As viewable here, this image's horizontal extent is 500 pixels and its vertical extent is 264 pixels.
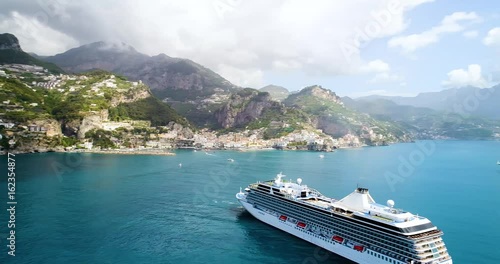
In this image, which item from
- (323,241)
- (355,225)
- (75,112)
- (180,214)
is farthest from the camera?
(75,112)

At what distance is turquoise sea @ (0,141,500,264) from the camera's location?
33.3 metres

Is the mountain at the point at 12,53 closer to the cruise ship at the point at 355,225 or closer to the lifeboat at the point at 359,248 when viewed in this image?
the cruise ship at the point at 355,225

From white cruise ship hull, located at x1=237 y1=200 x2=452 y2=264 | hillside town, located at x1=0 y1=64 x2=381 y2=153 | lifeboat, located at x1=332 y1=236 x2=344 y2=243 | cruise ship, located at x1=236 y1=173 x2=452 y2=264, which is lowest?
white cruise ship hull, located at x1=237 y1=200 x2=452 y2=264

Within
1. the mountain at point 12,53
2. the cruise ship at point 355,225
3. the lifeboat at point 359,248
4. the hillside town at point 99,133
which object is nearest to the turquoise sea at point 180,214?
the cruise ship at point 355,225

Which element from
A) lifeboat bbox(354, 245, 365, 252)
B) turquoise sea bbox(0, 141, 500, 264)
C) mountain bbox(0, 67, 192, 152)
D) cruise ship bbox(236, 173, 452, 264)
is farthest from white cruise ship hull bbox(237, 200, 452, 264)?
mountain bbox(0, 67, 192, 152)

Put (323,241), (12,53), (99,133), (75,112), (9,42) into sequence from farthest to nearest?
(9,42) < (12,53) < (99,133) < (75,112) < (323,241)

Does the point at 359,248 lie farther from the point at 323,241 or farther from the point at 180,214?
the point at 180,214

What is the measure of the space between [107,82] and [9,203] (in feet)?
476

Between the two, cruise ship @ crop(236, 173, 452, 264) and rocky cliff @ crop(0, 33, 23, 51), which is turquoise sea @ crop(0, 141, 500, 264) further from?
rocky cliff @ crop(0, 33, 23, 51)

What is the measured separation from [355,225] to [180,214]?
82.5ft

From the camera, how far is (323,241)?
115 feet

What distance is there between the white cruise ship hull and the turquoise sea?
82cm

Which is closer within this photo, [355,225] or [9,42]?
[355,225]

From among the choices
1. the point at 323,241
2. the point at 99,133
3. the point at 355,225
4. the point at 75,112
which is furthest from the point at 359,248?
the point at 75,112
